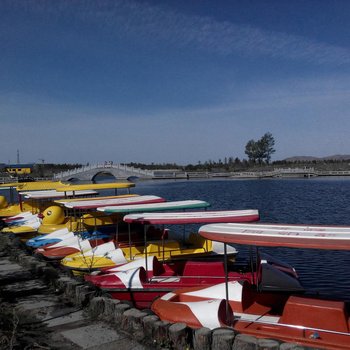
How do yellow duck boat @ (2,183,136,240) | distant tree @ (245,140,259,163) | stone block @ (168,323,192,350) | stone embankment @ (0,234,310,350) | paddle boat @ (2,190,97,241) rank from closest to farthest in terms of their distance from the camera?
stone embankment @ (0,234,310,350)
stone block @ (168,323,192,350)
yellow duck boat @ (2,183,136,240)
paddle boat @ (2,190,97,241)
distant tree @ (245,140,259,163)

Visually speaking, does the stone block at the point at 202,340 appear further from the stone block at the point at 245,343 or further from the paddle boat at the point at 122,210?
the paddle boat at the point at 122,210

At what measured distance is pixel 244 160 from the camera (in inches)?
5827

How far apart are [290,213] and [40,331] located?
3193 cm

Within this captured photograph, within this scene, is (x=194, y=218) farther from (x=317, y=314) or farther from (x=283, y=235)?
(x=317, y=314)

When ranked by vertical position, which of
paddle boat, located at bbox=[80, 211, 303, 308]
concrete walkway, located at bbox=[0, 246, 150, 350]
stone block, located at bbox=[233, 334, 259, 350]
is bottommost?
paddle boat, located at bbox=[80, 211, 303, 308]

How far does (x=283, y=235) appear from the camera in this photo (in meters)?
8.67

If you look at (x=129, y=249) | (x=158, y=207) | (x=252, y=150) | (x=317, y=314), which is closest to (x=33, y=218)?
(x=129, y=249)

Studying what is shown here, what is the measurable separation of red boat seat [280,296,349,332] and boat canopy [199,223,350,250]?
1484 mm

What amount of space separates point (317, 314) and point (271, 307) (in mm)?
1683

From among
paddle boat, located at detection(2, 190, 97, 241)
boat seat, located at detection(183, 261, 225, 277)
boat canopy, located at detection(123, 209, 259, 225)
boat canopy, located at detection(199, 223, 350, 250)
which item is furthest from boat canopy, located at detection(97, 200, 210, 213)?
paddle boat, located at detection(2, 190, 97, 241)

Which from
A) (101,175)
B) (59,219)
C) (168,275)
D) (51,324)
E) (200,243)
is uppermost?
(101,175)

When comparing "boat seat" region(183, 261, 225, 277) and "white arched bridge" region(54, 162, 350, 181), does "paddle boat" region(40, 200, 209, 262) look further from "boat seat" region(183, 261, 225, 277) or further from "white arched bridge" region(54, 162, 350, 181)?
"white arched bridge" region(54, 162, 350, 181)

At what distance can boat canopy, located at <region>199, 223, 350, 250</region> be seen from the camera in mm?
7902

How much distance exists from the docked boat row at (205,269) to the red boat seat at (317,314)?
2cm
